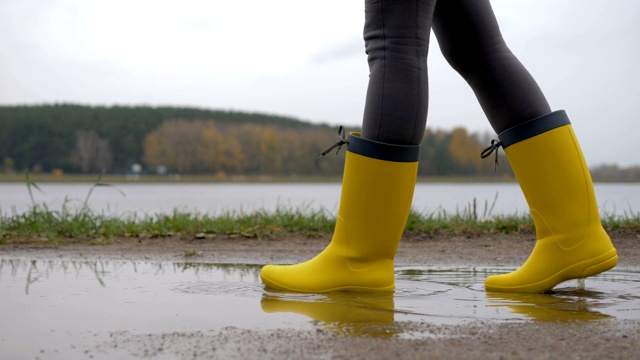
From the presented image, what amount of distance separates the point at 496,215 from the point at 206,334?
3711mm

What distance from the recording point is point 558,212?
2.17m

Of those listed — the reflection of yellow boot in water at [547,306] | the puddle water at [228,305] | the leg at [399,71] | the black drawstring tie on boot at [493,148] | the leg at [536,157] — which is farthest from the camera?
the black drawstring tie on boot at [493,148]

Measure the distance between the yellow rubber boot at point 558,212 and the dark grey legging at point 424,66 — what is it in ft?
0.28

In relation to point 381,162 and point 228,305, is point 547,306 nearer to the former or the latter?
point 381,162

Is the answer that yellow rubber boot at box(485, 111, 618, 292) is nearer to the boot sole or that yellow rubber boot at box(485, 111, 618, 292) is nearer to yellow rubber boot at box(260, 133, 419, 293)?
the boot sole

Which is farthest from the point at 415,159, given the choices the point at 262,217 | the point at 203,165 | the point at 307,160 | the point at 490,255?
the point at 203,165

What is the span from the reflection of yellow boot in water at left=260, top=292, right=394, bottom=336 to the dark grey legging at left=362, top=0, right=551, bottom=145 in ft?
1.54

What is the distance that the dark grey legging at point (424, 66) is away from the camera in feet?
6.73

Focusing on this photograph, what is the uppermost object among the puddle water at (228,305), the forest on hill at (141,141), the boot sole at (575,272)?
the forest on hill at (141,141)

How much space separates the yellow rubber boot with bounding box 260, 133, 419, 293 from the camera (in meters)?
2.08

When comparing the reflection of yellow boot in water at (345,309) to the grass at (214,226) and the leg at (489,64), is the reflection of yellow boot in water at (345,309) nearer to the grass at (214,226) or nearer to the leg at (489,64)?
the leg at (489,64)

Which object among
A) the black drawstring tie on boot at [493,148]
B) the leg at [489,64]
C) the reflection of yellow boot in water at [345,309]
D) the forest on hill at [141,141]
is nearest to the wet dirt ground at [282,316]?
the reflection of yellow boot in water at [345,309]

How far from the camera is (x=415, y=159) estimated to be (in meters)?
2.11

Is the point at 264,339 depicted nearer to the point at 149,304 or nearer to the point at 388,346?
the point at 388,346
